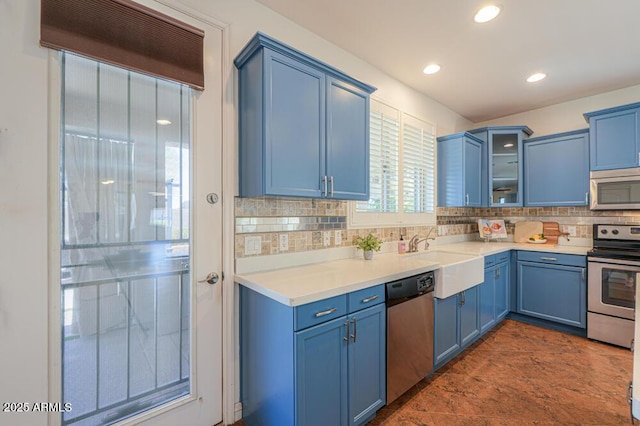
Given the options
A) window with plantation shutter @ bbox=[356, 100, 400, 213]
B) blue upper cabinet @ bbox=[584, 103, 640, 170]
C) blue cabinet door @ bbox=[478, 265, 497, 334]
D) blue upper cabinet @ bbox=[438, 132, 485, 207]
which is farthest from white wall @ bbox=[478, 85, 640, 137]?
window with plantation shutter @ bbox=[356, 100, 400, 213]

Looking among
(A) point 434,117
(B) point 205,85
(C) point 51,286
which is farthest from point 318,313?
(A) point 434,117

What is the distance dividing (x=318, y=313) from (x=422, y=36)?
2.29 metres

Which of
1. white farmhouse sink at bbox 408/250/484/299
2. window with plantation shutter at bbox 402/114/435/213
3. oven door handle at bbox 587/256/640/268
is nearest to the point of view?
white farmhouse sink at bbox 408/250/484/299

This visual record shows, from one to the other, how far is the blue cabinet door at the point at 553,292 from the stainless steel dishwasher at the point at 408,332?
6.71ft

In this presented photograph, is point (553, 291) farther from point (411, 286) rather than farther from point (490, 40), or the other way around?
point (490, 40)

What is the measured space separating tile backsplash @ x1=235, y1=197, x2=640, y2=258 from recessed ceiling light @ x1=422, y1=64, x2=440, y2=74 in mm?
1625

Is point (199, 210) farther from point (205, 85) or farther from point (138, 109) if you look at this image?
point (205, 85)

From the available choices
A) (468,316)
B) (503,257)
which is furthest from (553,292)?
(468,316)

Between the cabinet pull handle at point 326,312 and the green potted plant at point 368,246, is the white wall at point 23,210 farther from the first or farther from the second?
the green potted plant at point 368,246

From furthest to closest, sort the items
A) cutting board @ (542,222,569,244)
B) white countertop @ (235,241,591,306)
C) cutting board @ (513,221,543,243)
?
cutting board @ (513,221,543,243), cutting board @ (542,222,569,244), white countertop @ (235,241,591,306)

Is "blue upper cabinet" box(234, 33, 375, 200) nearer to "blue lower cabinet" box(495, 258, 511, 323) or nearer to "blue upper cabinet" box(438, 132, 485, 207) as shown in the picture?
"blue upper cabinet" box(438, 132, 485, 207)

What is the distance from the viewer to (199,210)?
67.5 inches

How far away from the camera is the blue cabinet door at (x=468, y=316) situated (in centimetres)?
253

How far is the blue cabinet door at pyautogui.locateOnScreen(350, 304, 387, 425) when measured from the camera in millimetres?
1631
